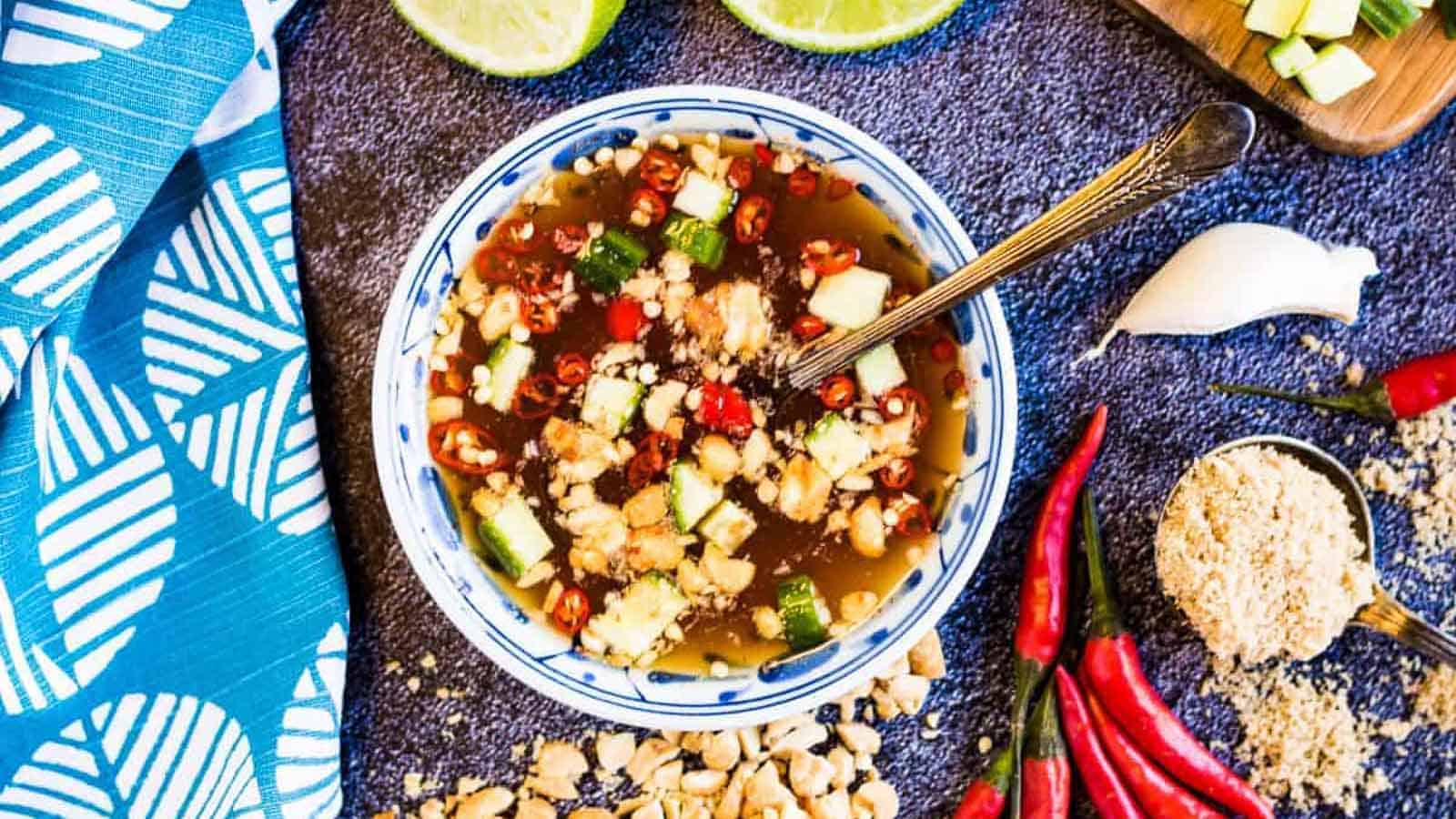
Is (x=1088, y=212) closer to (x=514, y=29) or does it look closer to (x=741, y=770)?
(x=514, y=29)

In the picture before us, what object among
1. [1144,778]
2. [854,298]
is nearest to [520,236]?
[854,298]

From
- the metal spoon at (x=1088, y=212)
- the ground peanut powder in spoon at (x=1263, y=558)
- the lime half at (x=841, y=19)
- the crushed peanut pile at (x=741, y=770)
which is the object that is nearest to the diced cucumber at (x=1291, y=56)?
the metal spoon at (x=1088, y=212)

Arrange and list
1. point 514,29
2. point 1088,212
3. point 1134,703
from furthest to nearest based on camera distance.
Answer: point 1134,703 → point 514,29 → point 1088,212

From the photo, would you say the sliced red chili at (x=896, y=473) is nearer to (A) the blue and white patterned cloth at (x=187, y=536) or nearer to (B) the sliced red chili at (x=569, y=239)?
(B) the sliced red chili at (x=569, y=239)

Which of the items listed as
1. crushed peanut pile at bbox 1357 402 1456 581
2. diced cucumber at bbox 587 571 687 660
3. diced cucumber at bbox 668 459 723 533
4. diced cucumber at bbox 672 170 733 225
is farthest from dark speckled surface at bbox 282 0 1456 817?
diced cucumber at bbox 668 459 723 533

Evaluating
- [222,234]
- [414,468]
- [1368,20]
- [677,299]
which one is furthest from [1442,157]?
[222,234]

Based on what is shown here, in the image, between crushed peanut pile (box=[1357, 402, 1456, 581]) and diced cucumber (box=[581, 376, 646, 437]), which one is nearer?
diced cucumber (box=[581, 376, 646, 437])

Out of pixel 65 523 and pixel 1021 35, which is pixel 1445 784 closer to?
pixel 1021 35

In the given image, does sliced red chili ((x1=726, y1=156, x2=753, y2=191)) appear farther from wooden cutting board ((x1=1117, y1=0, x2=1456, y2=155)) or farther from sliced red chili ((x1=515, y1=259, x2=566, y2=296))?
wooden cutting board ((x1=1117, y1=0, x2=1456, y2=155))
